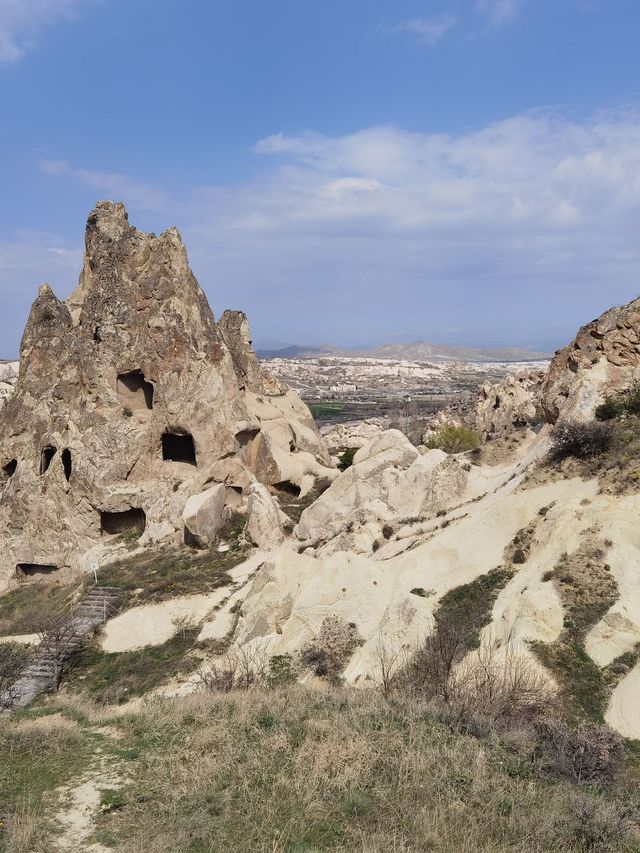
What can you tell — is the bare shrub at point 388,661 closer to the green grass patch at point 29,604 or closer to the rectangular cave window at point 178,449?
the green grass patch at point 29,604

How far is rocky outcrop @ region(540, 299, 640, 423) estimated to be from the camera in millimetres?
18234

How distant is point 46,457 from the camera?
2909cm

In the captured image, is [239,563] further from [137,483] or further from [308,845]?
[308,845]

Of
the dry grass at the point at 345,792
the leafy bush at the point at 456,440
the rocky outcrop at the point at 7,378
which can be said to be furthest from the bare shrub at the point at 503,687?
the rocky outcrop at the point at 7,378

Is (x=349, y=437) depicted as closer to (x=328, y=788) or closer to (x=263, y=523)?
(x=263, y=523)

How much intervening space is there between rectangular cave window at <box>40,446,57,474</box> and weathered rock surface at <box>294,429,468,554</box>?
43.5 feet

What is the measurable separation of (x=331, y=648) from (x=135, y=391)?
20078 mm

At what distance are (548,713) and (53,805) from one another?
22.5 feet

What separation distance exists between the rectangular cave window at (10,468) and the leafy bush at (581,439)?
82.8 feet

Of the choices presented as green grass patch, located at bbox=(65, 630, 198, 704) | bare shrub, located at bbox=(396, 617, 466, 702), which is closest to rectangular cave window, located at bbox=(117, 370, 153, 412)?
green grass patch, located at bbox=(65, 630, 198, 704)

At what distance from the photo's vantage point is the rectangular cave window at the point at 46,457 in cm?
2865

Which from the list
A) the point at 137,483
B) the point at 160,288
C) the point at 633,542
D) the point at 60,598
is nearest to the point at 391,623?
the point at 633,542

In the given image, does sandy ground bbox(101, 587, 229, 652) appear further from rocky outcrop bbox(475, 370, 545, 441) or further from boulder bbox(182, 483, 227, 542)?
rocky outcrop bbox(475, 370, 545, 441)

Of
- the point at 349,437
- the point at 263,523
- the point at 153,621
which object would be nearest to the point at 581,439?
the point at 263,523
